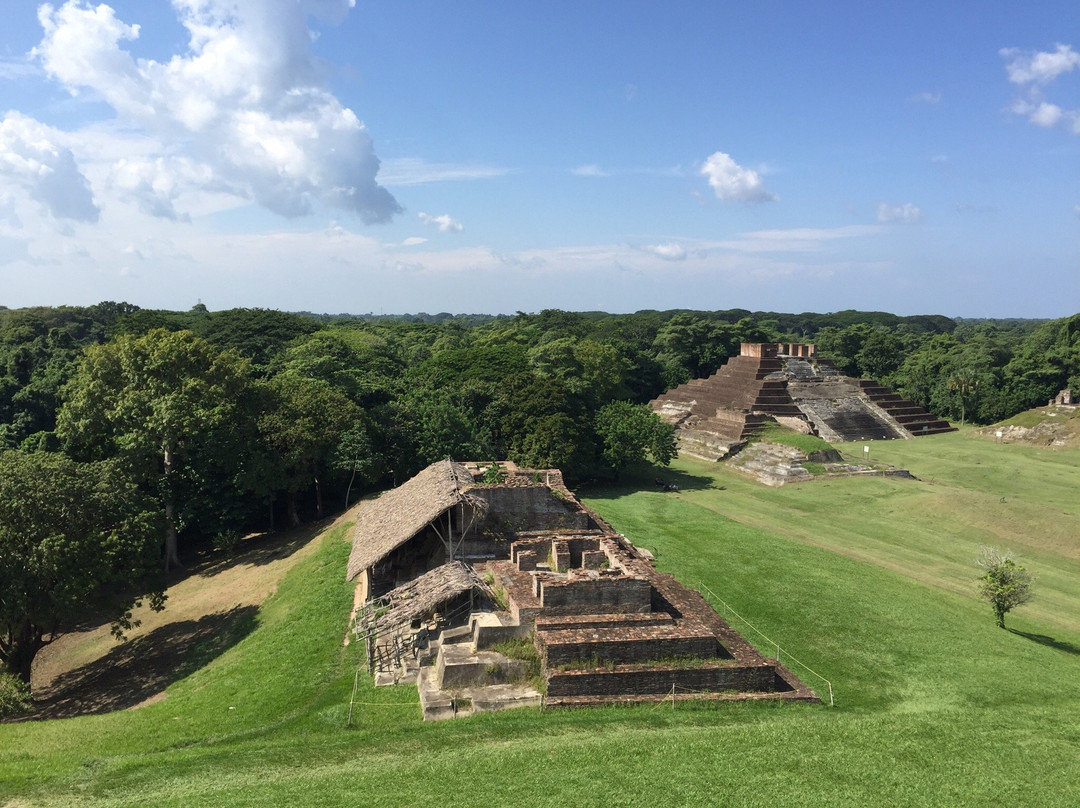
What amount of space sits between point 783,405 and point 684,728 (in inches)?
1608

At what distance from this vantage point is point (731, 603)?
18.5m

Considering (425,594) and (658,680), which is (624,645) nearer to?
(658,680)

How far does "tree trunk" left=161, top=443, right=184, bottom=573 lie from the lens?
25.5m

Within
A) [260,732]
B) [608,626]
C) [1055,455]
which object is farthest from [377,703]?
[1055,455]

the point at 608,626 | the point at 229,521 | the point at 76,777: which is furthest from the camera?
the point at 229,521

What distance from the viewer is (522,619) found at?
44.3 ft

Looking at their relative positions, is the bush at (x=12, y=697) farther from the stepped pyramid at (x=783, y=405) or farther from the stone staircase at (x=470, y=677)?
the stepped pyramid at (x=783, y=405)

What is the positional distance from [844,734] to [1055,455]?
136ft

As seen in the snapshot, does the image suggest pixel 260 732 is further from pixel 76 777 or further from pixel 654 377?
pixel 654 377

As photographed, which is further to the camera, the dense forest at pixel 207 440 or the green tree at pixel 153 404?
the green tree at pixel 153 404

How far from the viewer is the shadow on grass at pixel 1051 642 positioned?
57.0 feet

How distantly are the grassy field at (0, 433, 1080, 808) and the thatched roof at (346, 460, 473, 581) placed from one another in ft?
5.79

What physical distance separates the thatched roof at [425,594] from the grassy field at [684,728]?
122 centimetres

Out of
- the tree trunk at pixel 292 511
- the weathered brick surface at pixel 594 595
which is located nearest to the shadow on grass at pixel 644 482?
the tree trunk at pixel 292 511
